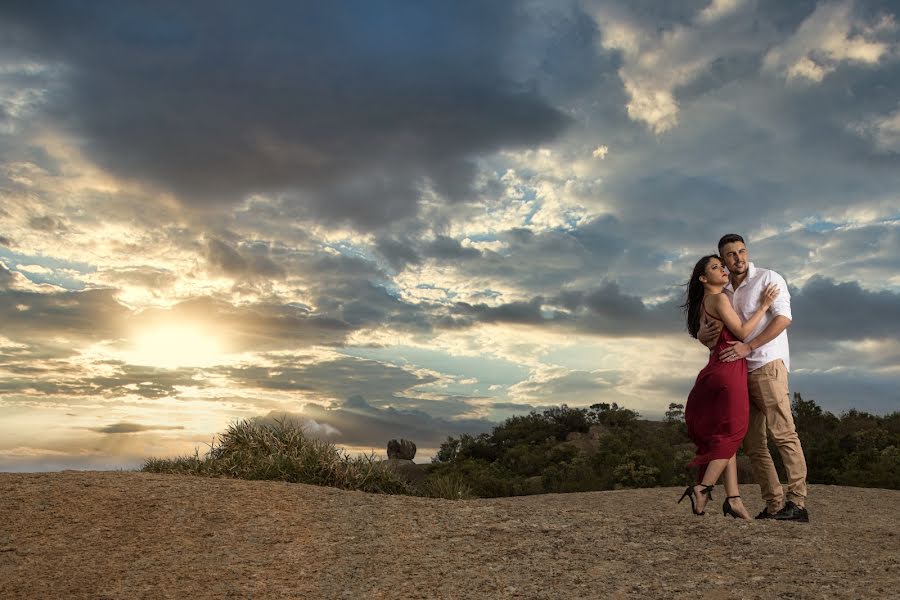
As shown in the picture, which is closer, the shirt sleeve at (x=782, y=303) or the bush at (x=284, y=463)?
the shirt sleeve at (x=782, y=303)

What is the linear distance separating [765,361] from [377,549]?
3.89 m

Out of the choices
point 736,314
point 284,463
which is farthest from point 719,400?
point 284,463

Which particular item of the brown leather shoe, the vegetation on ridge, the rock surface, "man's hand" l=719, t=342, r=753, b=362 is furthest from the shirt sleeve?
the rock surface

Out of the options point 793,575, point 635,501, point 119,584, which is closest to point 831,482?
point 635,501

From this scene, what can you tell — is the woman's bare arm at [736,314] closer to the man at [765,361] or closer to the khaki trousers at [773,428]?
the man at [765,361]

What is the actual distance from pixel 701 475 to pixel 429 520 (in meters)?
2.55

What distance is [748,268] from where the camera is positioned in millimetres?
7473

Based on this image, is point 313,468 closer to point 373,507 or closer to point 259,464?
point 259,464

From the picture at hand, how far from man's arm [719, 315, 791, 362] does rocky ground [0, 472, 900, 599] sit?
58.8 inches

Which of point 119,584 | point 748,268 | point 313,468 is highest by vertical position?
point 748,268

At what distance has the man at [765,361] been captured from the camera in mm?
7203

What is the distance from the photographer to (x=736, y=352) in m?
7.14

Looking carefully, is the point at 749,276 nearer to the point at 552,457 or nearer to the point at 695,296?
the point at 695,296

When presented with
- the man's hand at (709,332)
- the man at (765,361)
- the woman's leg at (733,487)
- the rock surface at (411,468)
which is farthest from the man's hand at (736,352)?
the rock surface at (411,468)
